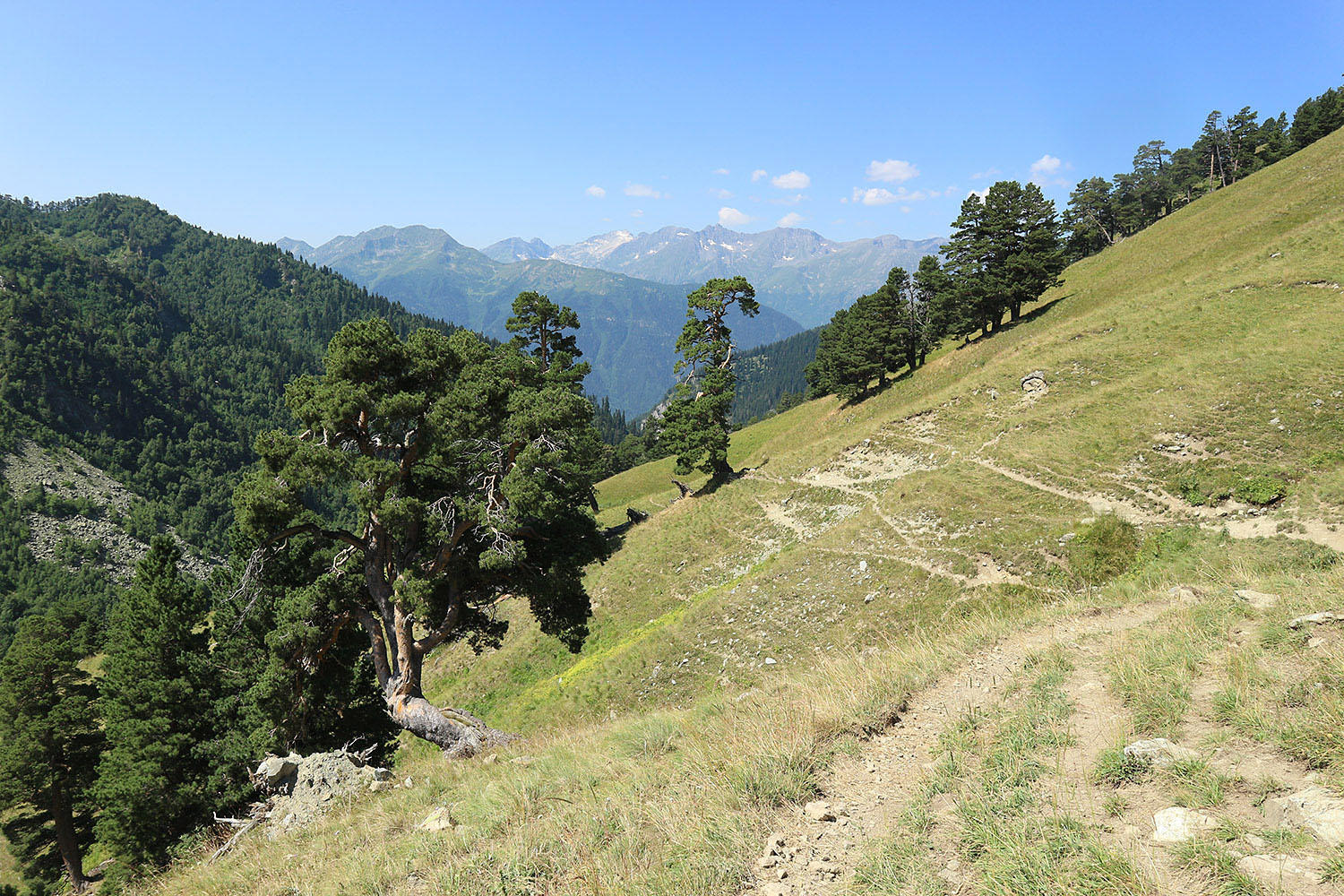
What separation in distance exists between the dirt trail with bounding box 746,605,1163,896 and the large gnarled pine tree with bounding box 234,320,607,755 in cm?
1026

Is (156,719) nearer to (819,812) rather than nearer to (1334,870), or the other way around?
(819,812)

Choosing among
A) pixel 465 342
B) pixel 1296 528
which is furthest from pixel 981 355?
pixel 465 342

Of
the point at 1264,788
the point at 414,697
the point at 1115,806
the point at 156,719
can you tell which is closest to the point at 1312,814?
the point at 1264,788

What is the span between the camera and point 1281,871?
372 cm

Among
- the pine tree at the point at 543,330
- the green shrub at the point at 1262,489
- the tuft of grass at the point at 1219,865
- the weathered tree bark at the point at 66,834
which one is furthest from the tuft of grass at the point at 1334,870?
the weathered tree bark at the point at 66,834

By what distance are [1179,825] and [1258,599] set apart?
22.3 feet

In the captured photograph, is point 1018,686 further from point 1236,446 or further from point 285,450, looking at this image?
point 1236,446

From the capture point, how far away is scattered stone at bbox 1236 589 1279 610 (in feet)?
26.7

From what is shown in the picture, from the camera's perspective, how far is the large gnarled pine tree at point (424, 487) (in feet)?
48.1

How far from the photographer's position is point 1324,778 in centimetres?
441

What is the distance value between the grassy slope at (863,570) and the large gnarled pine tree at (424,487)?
384 centimetres

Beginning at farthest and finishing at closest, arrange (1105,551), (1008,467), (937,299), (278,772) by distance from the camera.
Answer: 1. (937,299)
2. (1008,467)
3. (1105,551)
4. (278,772)

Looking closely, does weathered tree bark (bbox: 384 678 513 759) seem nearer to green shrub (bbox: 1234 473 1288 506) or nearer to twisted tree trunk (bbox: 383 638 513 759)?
twisted tree trunk (bbox: 383 638 513 759)

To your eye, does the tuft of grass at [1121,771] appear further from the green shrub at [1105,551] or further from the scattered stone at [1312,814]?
the green shrub at [1105,551]
